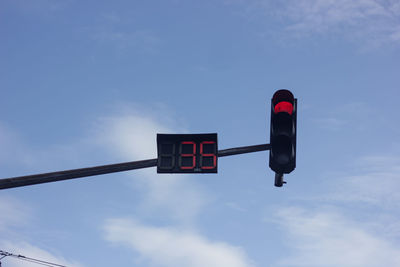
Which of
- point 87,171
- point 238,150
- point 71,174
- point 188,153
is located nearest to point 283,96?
point 238,150

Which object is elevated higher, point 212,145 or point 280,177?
point 212,145

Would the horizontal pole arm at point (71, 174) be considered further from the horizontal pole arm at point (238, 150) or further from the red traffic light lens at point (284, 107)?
the red traffic light lens at point (284, 107)

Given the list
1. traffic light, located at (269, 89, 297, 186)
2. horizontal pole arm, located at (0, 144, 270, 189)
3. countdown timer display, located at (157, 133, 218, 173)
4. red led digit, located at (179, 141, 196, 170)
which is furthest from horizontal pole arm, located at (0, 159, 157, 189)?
traffic light, located at (269, 89, 297, 186)

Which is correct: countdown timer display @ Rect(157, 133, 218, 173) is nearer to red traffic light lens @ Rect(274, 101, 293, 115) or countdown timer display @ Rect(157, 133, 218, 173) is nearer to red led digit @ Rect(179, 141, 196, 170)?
red led digit @ Rect(179, 141, 196, 170)

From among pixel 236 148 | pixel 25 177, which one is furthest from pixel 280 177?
pixel 25 177

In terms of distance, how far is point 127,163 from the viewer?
766cm

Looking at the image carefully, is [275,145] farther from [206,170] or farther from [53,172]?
[53,172]

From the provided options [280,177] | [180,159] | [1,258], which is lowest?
[280,177]

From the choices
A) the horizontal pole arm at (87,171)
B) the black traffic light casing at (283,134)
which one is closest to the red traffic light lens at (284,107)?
the black traffic light casing at (283,134)

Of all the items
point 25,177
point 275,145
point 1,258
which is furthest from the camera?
point 1,258

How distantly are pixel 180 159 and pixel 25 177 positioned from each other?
7.73ft

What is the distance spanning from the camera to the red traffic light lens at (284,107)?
682 cm

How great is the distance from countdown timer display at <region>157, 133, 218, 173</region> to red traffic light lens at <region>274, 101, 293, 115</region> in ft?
4.26

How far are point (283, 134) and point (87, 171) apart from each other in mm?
3012
